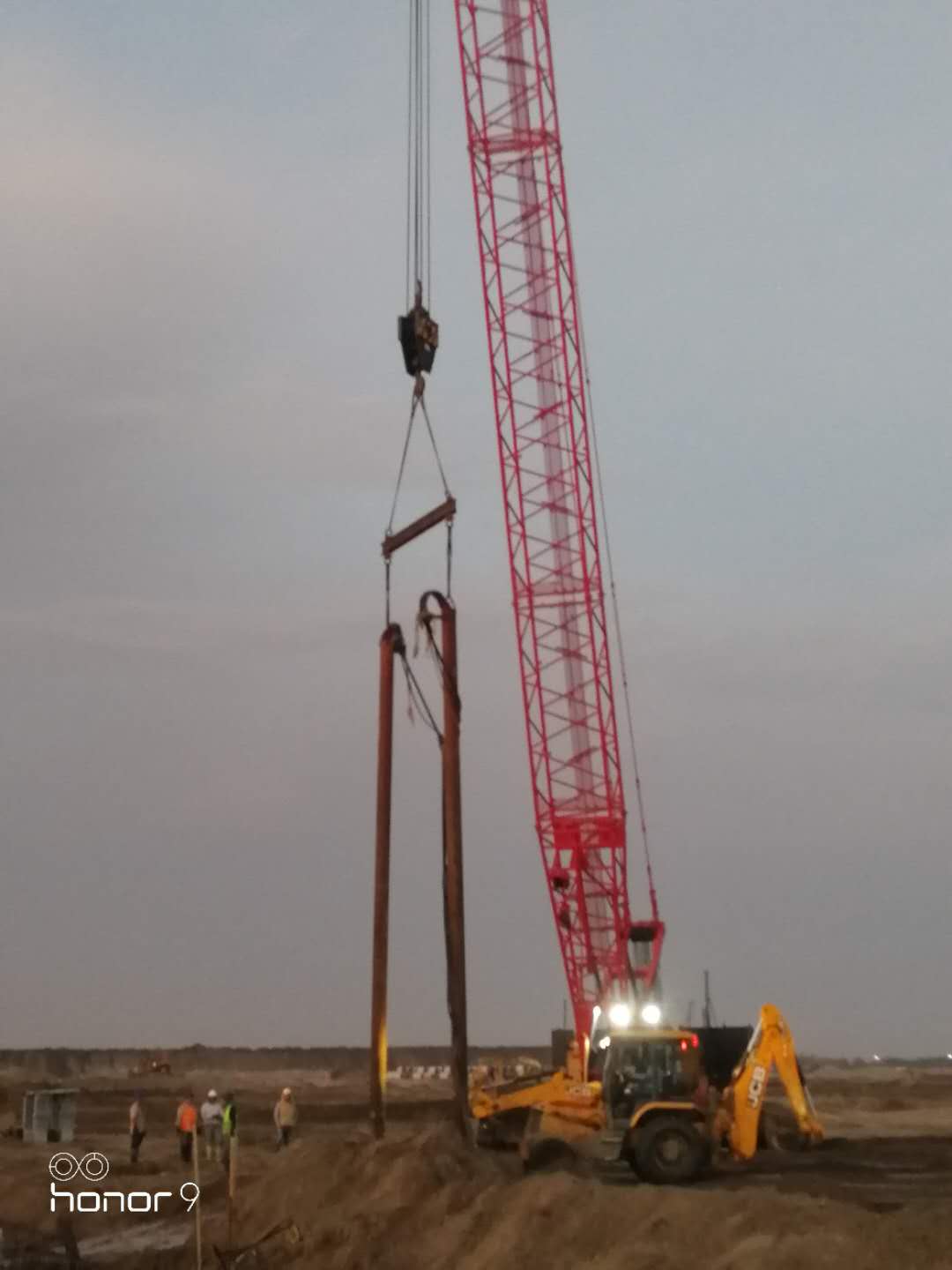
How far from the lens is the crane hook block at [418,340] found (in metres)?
38.9

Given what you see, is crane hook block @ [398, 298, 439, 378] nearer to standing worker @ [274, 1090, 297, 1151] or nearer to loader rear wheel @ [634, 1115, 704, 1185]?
standing worker @ [274, 1090, 297, 1151]

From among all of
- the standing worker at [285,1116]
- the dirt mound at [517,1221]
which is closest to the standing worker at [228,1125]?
the standing worker at [285,1116]

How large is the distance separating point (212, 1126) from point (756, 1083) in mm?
14508

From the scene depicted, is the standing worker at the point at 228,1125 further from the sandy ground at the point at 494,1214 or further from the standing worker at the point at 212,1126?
the sandy ground at the point at 494,1214

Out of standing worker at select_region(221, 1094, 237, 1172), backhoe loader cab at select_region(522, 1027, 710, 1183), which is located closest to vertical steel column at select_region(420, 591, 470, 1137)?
backhoe loader cab at select_region(522, 1027, 710, 1183)

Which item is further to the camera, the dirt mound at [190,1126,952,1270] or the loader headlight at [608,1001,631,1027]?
the loader headlight at [608,1001,631,1027]

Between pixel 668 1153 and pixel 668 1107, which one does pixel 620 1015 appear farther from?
pixel 668 1153

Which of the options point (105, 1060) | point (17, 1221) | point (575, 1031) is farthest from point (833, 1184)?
point (105, 1060)

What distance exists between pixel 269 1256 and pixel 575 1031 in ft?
90.1

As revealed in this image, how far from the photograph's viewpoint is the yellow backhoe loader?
2812cm

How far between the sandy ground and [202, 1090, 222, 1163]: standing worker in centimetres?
62

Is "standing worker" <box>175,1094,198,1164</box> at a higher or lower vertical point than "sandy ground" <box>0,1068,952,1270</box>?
higher

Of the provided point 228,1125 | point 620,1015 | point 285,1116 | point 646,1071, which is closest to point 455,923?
point 646,1071

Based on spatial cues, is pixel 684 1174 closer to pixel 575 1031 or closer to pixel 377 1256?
pixel 377 1256
